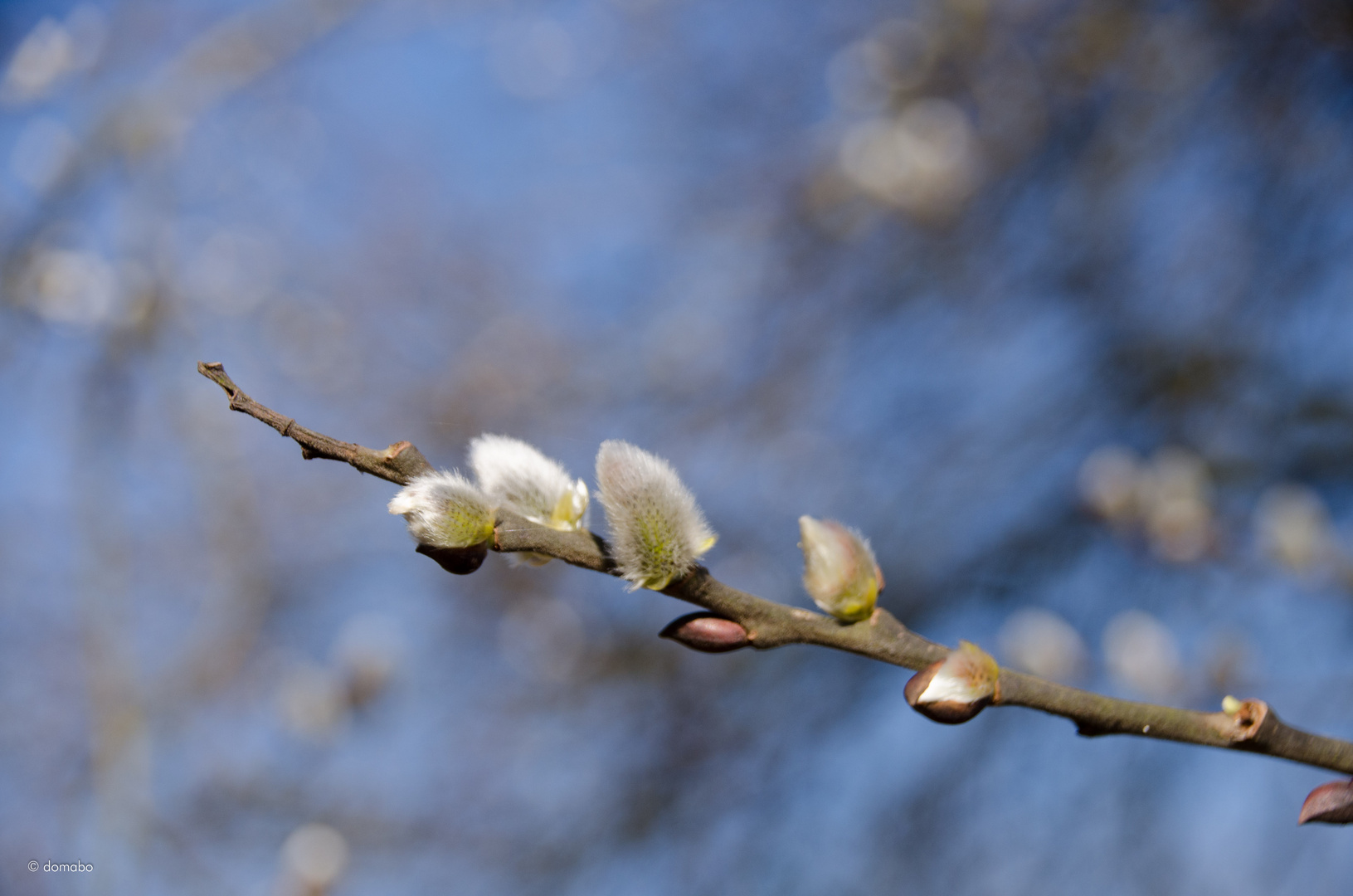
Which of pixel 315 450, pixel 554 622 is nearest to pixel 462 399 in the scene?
pixel 554 622

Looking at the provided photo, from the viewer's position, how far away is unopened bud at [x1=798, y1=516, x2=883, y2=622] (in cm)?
59

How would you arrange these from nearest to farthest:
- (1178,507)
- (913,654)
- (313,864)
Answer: (913,654)
(313,864)
(1178,507)

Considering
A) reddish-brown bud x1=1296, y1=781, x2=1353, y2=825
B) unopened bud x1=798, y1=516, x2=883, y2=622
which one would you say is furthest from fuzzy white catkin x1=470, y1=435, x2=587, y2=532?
reddish-brown bud x1=1296, y1=781, x2=1353, y2=825

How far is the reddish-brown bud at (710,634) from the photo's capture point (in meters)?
0.58

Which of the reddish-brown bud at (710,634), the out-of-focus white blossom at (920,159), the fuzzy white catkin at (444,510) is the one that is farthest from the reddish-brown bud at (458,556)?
the out-of-focus white blossom at (920,159)

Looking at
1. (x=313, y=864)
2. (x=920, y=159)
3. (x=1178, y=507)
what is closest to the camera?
(x=313, y=864)

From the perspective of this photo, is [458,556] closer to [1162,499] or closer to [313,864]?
[313,864]

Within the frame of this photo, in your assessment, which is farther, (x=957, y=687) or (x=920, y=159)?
(x=920, y=159)

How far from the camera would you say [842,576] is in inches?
23.2

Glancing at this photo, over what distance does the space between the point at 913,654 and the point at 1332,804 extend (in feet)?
0.99

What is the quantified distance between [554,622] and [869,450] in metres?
1.42

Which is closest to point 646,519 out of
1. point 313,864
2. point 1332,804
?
point 1332,804

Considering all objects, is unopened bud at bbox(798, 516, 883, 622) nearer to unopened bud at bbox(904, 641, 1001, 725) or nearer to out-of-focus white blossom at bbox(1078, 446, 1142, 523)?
unopened bud at bbox(904, 641, 1001, 725)

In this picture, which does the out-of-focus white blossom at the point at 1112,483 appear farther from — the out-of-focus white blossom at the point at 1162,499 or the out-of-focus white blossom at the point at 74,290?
the out-of-focus white blossom at the point at 74,290
